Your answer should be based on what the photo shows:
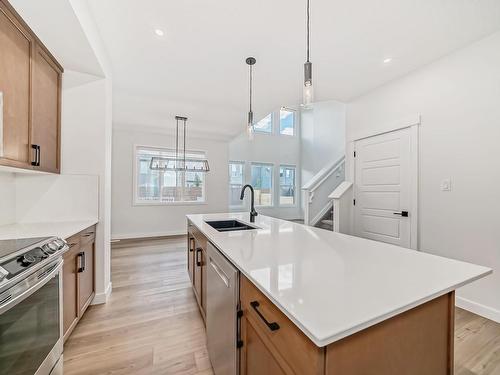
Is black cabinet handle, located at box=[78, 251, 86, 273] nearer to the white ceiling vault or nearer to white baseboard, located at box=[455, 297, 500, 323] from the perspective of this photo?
the white ceiling vault

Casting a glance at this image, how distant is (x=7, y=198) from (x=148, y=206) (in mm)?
3462

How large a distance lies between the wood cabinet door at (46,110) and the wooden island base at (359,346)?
2.11 meters

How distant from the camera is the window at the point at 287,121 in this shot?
309 inches

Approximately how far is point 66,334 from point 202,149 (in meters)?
4.77

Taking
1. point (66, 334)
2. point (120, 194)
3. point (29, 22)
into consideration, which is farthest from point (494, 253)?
point (120, 194)

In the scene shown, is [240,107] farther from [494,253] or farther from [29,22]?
[494,253]

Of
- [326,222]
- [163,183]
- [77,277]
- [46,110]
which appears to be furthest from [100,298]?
[326,222]

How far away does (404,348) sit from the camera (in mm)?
728

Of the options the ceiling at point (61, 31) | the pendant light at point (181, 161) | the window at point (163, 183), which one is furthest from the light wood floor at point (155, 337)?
the pendant light at point (181, 161)

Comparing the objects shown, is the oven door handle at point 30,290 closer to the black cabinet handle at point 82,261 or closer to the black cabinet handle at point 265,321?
the black cabinet handle at point 82,261

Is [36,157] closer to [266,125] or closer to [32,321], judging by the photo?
[32,321]

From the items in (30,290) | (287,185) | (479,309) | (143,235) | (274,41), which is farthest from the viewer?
(287,185)

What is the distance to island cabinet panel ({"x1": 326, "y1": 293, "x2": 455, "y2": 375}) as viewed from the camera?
60cm

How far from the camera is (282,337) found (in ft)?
2.29
